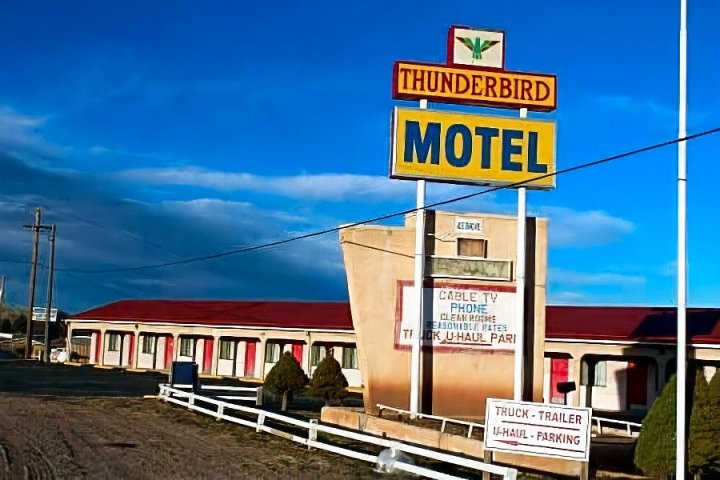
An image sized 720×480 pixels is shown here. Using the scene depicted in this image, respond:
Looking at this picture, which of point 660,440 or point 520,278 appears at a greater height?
point 520,278

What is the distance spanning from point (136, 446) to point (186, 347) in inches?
1453

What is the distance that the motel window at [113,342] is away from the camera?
58.1 meters

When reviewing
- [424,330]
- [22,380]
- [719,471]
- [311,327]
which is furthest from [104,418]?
[311,327]

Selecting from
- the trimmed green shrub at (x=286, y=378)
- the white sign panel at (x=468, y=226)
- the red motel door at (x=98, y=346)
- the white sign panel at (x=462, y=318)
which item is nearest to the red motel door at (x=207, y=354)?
the red motel door at (x=98, y=346)

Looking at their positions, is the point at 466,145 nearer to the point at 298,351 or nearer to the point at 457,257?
the point at 457,257

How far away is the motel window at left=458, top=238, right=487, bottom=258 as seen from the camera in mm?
25516

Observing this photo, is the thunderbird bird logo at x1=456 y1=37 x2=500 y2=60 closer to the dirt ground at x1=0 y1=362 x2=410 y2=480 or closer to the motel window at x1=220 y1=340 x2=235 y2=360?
the dirt ground at x1=0 y1=362 x2=410 y2=480

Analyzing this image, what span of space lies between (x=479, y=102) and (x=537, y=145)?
1963mm

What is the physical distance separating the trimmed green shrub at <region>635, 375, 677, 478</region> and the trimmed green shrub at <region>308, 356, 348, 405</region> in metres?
14.0

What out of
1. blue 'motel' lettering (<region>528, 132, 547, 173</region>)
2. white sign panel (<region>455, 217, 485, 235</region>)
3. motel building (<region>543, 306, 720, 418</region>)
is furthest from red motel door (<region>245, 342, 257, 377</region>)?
blue 'motel' lettering (<region>528, 132, 547, 173</region>)

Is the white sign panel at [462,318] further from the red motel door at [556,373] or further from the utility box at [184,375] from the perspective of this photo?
the red motel door at [556,373]

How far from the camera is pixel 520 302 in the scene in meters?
24.9

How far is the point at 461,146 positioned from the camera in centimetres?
2436

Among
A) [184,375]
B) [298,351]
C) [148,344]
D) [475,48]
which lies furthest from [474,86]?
[148,344]
